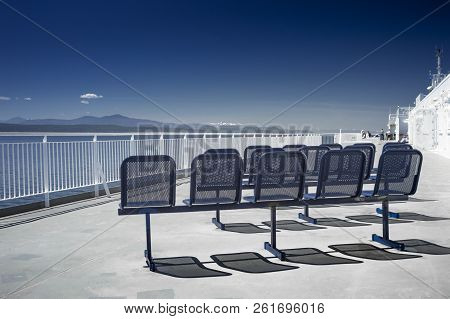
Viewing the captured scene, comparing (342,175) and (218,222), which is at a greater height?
(342,175)

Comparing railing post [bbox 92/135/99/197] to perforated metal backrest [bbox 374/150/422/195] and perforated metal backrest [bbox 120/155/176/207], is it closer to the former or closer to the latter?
perforated metal backrest [bbox 120/155/176/207]

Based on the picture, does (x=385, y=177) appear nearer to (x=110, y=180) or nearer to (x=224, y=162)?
(x=224, y=162)

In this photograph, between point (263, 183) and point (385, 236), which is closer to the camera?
point (263, 183)

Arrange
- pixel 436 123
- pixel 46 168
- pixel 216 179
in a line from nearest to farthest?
pixel 216 179 → pixel 46 168 → pixel 436 123

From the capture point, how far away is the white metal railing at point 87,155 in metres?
8.14

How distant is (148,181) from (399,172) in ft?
9.93

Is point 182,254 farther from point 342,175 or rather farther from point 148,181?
point 342,175

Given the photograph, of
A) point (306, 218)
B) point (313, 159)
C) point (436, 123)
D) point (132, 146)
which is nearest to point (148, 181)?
point (306, 218)

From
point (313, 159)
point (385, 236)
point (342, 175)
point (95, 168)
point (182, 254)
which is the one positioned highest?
point (313, 159)

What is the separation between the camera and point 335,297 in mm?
3543

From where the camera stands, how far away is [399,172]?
547 cm

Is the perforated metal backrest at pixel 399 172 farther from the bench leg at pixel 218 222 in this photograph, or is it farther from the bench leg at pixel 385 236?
the bench leg at pixel 218 222

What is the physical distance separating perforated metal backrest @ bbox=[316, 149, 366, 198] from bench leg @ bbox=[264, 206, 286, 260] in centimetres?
62

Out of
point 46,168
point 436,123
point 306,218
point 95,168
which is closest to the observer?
point 306,218
